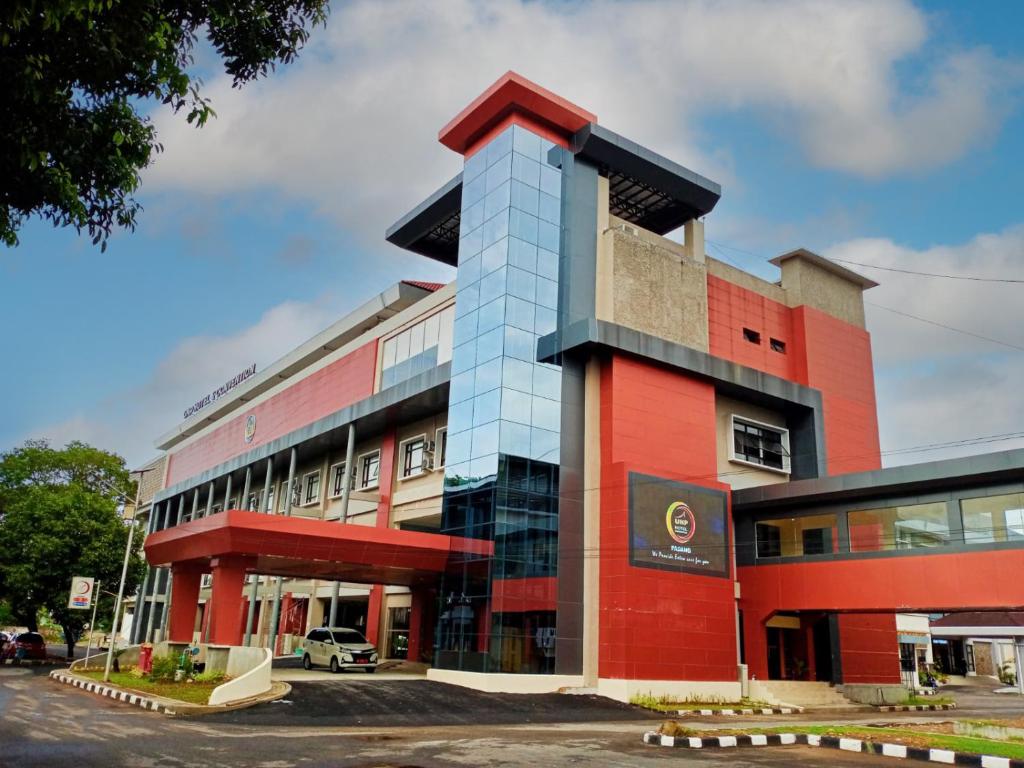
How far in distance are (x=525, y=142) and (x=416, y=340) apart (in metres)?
10.2

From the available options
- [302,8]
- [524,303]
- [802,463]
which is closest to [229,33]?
[302,8]

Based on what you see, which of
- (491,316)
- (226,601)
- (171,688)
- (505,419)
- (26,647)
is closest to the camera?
(171,688)

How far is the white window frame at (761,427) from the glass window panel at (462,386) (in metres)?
10.6

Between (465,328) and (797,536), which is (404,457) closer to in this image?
(465,328)

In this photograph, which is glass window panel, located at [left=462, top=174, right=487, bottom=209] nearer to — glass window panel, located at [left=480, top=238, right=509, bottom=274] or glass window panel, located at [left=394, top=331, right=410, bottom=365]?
glass window panel, located at [left=480, top=238, right=509, bottom=274]

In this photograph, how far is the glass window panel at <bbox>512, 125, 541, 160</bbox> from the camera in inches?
1239

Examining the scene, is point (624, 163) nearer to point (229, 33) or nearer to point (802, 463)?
point (802, 463)

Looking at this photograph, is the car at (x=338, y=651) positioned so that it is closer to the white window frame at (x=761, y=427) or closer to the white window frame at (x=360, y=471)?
the white window frame at (x=360, y=471)

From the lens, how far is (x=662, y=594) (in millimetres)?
27531

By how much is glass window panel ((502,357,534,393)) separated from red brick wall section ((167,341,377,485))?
41.6 ft

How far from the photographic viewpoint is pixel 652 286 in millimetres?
31922

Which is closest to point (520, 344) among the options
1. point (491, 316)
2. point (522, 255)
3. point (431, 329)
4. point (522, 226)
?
point (491, 316)

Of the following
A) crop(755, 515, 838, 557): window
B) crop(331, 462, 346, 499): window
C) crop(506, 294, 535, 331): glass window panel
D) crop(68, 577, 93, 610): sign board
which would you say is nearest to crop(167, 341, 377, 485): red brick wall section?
crop(331, 462, 346, 499): window

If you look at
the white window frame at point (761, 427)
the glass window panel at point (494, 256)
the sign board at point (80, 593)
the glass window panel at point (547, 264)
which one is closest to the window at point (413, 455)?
the glass window panel at point (494, 256)
